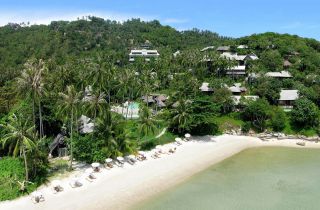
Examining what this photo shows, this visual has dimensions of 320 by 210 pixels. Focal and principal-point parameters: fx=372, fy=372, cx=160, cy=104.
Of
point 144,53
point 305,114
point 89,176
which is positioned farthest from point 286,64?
point 89,176

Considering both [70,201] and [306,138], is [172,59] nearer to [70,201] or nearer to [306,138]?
[306,138]

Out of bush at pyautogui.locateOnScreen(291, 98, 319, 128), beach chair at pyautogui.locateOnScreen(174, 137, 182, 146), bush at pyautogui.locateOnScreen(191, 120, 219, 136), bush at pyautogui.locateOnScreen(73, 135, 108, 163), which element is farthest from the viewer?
bush at pyautogui.locateOnScreen(291, 98, 319, 128)

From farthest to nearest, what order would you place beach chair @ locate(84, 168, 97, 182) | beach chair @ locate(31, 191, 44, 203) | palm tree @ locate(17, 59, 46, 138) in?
palm tree @ locate(17, 59, 46, 138), beach chair @ locate(84, 168, 97, 182), beach chair @ locate(31, 191, 44, 203)

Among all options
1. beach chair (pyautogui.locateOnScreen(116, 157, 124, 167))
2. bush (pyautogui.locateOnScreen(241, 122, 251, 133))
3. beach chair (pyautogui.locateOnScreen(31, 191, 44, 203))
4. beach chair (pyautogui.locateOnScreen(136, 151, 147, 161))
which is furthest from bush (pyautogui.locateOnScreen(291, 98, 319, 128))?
beach chair (pyautogui.locateOnScreen(31, 191, 44, 203))

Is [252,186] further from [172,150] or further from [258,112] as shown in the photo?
[258,112]

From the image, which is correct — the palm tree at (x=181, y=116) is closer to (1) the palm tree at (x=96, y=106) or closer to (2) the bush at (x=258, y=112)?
(2) the bush at (x=258, y=112)

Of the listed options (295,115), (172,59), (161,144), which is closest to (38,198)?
(161,144)

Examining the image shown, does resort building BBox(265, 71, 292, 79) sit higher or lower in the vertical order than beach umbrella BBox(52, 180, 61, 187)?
higher

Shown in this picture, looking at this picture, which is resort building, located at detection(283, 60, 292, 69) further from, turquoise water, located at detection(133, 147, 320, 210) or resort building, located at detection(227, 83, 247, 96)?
turquoise water, located at detection(133, 147, 320, 210)
